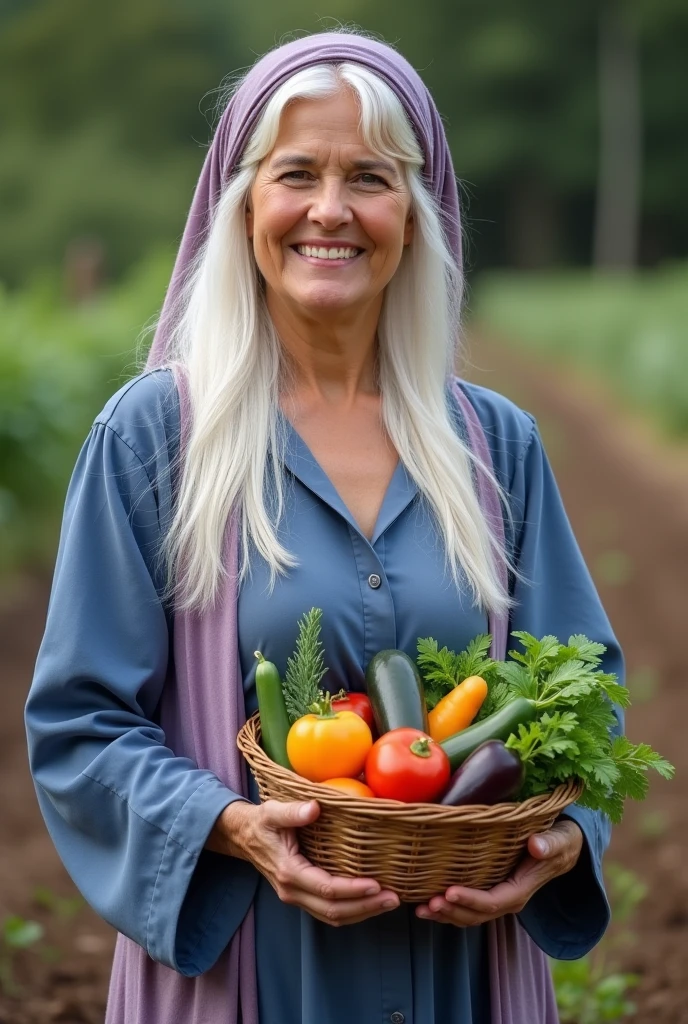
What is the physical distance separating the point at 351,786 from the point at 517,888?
33 centimetres

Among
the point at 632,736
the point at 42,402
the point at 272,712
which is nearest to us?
the point at 272,712

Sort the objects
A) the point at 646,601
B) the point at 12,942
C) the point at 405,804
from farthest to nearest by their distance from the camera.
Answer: the point at 646,601
the point at 12,942
the point at 405,804

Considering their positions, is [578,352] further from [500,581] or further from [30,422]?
[500,581]

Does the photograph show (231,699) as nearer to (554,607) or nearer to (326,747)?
(326,747)

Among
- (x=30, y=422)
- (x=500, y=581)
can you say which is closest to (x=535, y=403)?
(x=30, y=422)

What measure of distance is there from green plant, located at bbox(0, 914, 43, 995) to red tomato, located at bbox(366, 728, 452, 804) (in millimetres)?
2028

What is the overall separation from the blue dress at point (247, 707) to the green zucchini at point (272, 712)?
0.39 feet

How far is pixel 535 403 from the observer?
1898 centimetres

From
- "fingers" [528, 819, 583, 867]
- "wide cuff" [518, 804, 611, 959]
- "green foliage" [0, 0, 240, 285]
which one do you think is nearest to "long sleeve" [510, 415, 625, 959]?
"wide cuff" [518, 804, 611, 959]

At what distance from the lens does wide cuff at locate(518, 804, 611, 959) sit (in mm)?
2473

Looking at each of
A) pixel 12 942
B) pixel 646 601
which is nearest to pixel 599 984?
pixel 12 942

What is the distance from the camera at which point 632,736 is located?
21.1ft

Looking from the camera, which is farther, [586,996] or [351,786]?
[586,996]

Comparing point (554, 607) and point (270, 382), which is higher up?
point (270, 382)
